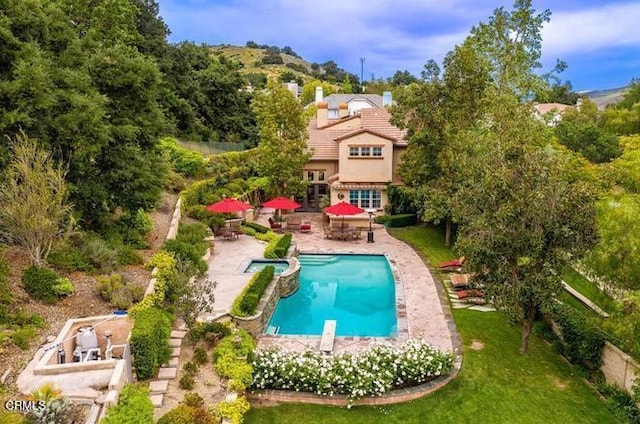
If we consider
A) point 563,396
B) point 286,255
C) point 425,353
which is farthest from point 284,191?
point 563,396

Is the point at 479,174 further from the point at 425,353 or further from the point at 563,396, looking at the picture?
the point at 563,396

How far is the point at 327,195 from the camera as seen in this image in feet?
129

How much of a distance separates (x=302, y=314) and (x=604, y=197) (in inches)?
483

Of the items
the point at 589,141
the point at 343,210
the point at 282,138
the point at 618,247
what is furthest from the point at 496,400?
the point at 589,141

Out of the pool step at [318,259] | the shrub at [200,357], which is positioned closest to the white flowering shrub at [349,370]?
the shrub at [200,357]

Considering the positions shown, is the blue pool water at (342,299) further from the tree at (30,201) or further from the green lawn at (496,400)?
the tree at (30,201)

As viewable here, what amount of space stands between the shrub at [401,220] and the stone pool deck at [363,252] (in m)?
0.98

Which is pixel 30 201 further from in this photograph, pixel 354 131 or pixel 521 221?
pixel 354 131

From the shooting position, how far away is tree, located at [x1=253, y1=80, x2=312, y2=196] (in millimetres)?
34906

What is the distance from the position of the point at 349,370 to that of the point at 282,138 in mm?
24640

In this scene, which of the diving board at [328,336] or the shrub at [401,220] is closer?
the diving board at [328,336]

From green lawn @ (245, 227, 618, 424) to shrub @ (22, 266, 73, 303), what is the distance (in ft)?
25.3

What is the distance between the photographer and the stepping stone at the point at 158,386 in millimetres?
12305

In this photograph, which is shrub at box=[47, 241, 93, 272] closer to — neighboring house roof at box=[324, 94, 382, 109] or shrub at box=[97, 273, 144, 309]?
shrub at box=[97, 273, 144, 309]
